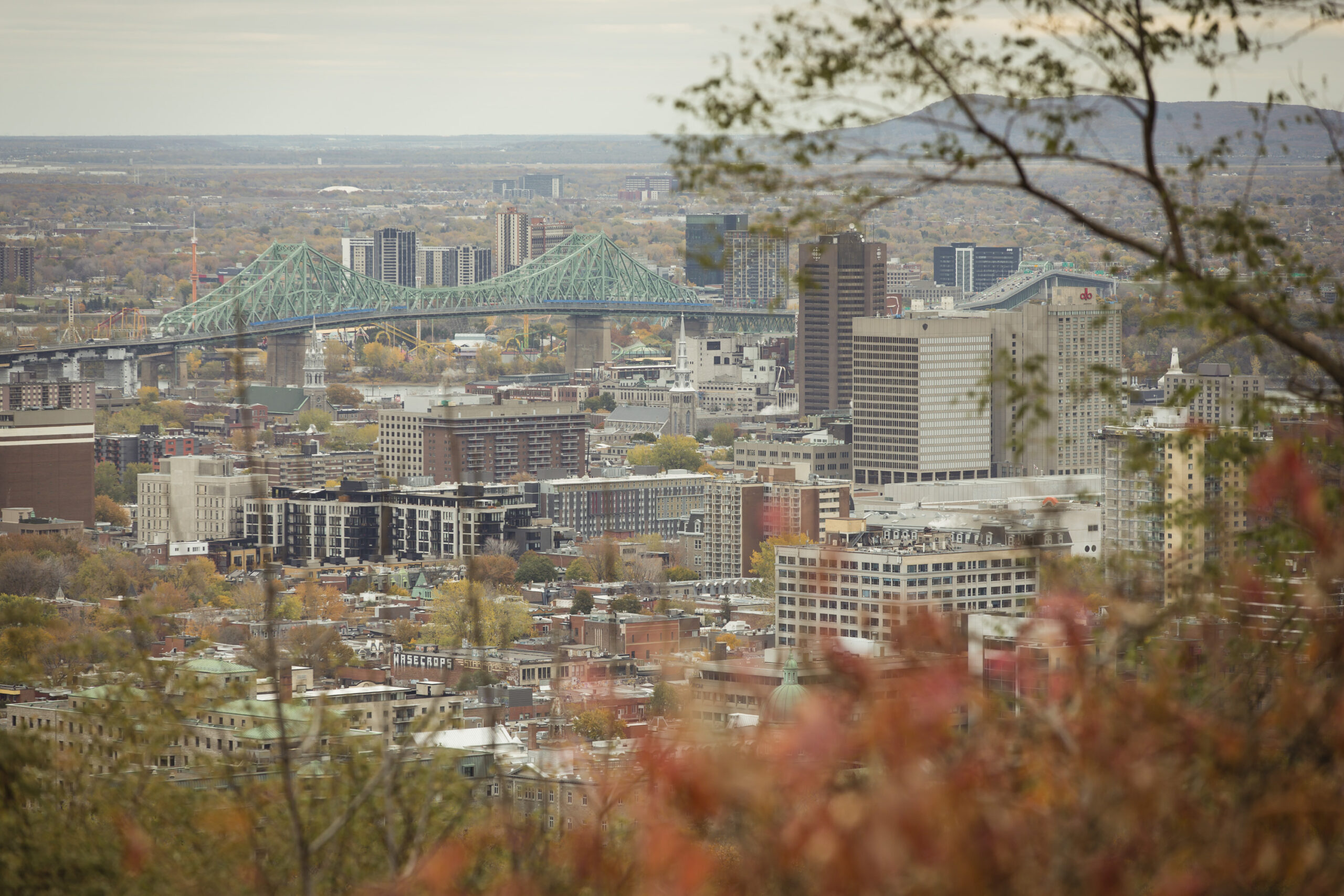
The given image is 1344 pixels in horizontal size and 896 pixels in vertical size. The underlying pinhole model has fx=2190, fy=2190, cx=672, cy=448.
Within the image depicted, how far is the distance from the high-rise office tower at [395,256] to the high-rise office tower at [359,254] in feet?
0.49

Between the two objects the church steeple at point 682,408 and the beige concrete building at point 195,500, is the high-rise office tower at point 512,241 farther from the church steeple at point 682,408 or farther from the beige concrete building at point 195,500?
the beige concrete building at point 195,500

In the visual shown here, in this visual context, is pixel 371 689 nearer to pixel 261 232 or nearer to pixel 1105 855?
pixel 1105 855

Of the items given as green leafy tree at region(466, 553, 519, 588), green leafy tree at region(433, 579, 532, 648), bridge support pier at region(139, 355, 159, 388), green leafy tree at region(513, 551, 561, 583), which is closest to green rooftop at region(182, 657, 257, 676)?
green leafy tree at region(433, 579, 532, 648)

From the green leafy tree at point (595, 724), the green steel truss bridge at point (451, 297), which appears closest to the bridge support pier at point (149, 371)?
the green steel truss bridge at point (451, 297)

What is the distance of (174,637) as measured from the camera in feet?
64.4

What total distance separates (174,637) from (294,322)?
119ft

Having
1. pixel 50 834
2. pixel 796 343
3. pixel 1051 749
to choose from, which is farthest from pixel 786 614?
pixel 796 343

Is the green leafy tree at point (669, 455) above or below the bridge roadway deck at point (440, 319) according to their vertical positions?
Result: below

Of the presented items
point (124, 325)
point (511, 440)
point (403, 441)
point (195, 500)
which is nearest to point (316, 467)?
point (195, 500)

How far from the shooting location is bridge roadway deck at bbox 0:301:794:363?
50.8 metres

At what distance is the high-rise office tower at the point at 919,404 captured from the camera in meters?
40.8

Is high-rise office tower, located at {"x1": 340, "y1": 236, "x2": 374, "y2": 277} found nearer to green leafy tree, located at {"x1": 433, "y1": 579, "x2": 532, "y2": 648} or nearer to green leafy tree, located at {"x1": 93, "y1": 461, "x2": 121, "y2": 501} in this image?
green leafy tree, located at {"x1": 93, "y1": 461, "x2": 121, "y2": 501}

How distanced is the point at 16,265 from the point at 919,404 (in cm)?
3102

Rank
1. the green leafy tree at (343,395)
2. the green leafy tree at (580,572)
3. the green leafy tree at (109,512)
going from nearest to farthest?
the green leafy tree at (580,572), the green leafy tree at (109,512), the green leafy tree at (343,395)
